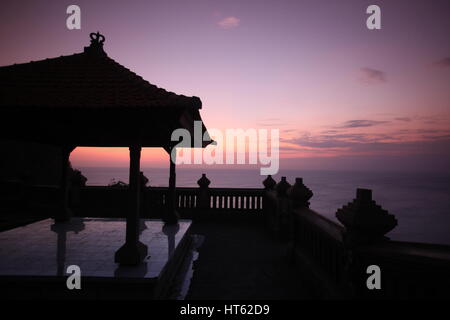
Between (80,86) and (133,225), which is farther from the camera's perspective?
(133,225)

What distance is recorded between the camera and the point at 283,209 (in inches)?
332

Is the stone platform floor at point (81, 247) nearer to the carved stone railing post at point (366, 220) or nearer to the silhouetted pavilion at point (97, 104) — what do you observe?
the silhouetted pavilion at point (97, 104)

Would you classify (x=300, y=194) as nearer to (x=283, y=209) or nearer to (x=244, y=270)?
(x=283, y=209)

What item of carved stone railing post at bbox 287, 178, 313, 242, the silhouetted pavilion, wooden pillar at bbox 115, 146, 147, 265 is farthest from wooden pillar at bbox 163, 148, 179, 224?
carved stone railing post at bbox 287, 178, 313, 242

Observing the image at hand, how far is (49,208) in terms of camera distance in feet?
38.7

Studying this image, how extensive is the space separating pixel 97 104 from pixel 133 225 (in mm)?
2422

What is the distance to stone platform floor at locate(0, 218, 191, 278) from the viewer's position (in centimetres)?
448

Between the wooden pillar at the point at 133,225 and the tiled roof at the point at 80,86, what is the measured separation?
1062 millimetres

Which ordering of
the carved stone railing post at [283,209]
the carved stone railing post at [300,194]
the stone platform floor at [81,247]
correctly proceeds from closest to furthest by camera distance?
the stone platform floor at [81,247]
the carved stone railing post at [300,194]
the carved stone railing post at [283,209]

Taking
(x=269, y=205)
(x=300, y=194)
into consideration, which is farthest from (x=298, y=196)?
(x=269, y=205)

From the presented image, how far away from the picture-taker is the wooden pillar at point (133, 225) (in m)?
4.69

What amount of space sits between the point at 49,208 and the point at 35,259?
822 cm

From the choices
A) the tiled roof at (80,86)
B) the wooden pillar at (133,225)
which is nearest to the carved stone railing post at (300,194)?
the tiled roof at (80,86)
